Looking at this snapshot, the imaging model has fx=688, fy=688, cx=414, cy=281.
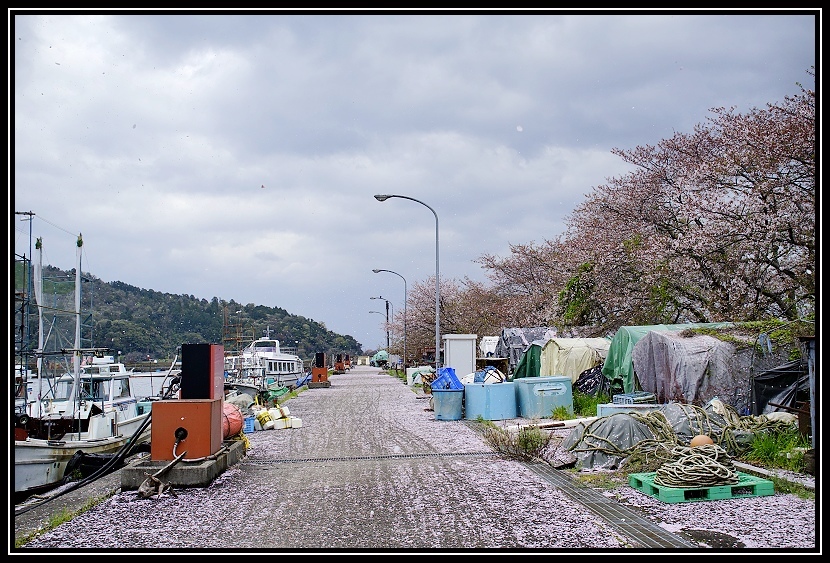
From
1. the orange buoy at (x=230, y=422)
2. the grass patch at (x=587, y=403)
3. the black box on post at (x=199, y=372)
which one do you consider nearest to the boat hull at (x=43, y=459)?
the orange buoy at (x=230, y=422)

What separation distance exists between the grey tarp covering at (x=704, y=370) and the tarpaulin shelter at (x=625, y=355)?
1.83 metres

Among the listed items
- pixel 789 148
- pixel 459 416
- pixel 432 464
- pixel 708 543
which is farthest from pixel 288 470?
pixel 789 148

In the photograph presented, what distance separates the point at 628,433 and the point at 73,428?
1505 cm

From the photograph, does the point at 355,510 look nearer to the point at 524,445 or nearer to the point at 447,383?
Answer: the point at 524,445

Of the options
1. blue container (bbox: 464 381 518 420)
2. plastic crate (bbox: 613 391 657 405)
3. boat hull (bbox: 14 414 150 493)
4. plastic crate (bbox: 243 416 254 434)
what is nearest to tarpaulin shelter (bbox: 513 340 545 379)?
blue container (bbox: 464 381 518 420)

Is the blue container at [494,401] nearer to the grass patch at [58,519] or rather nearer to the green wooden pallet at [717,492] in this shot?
the green wooden pallet at [717,492]

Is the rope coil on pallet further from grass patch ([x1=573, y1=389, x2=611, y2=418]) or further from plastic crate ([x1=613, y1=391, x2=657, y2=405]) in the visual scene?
grass patch ([x1=573, y1=389, x2=611, y2=418])

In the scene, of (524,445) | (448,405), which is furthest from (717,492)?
(448,405)

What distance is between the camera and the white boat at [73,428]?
1550 centimetres

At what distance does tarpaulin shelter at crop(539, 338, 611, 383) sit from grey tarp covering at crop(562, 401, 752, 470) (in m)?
10.7

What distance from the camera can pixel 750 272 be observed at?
63.3 ft

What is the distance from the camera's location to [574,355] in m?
22.3

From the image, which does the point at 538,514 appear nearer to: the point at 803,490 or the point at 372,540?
the point at 372,540
